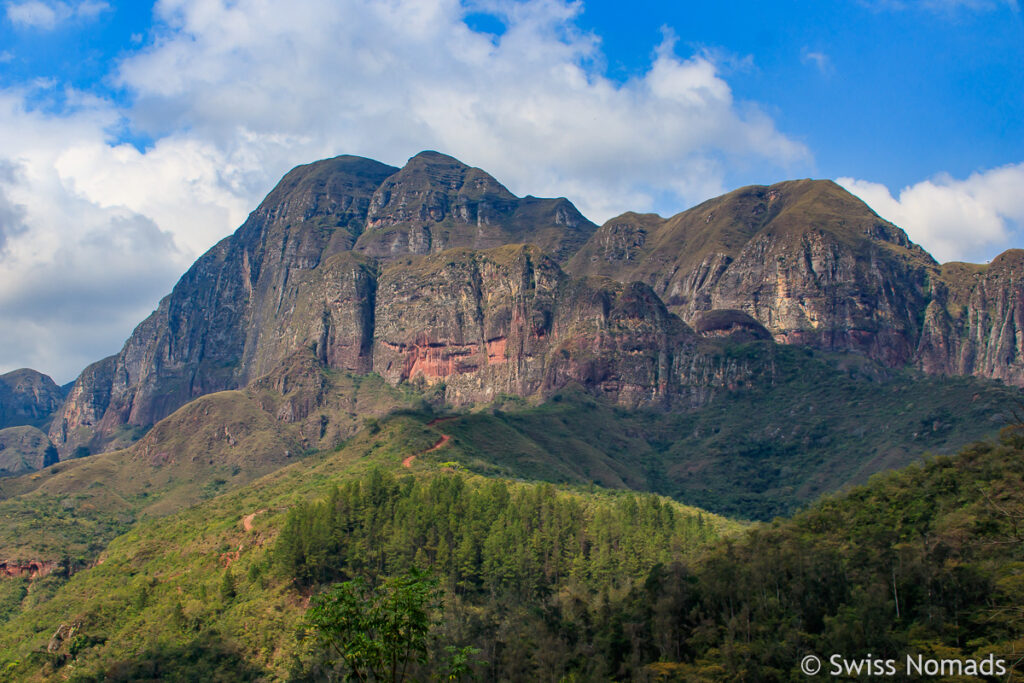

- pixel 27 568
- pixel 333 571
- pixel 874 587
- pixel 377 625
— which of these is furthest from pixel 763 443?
pixel 377 625

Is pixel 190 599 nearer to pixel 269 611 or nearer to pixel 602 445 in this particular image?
pixel 269 611

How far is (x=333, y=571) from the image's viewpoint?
92.4 m

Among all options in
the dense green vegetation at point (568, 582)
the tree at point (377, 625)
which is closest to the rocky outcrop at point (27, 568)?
the dense green vegetation at point (568, 582)

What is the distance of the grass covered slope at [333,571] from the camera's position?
78500 millimetres

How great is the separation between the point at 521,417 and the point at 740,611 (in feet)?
392

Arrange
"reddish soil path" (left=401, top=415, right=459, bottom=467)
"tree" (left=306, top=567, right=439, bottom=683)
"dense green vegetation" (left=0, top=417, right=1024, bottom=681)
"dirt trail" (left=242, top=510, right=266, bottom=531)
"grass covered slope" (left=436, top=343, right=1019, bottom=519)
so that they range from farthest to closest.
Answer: "grass covered slope" (left=436, top=343, right=1019, bottom=519)
"reddish soil path" (left=401, top=415, right=459, bottom=467)
"dirt trail" (left=242, top=510, right=266, bottom=531)
"dense green vegetation" (left=0, top=417, right=1024, bottom=681)
"tree" (left=306, top=567, right=439, bottom=683)

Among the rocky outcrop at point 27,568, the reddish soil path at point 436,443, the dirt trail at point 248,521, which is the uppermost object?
the reddish soil path at point 436,443

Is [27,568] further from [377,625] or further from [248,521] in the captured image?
[377,625]

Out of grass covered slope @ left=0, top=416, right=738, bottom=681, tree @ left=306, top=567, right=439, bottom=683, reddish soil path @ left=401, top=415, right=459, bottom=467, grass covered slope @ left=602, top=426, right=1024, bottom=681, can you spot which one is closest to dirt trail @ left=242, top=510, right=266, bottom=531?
grass covered slope @ left=0, top=416, right=738, bottom=681

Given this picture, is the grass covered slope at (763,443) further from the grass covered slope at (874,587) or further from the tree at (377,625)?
the tree at (377,625)

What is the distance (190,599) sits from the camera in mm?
92688

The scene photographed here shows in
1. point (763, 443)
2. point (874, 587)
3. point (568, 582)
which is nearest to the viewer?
point (874, 587)

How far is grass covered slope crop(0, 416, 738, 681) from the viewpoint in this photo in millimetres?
78500

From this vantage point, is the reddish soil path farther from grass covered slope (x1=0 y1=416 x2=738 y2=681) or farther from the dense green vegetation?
grass covered slope (x1=0 y1=416 x2=738 y2=681)
